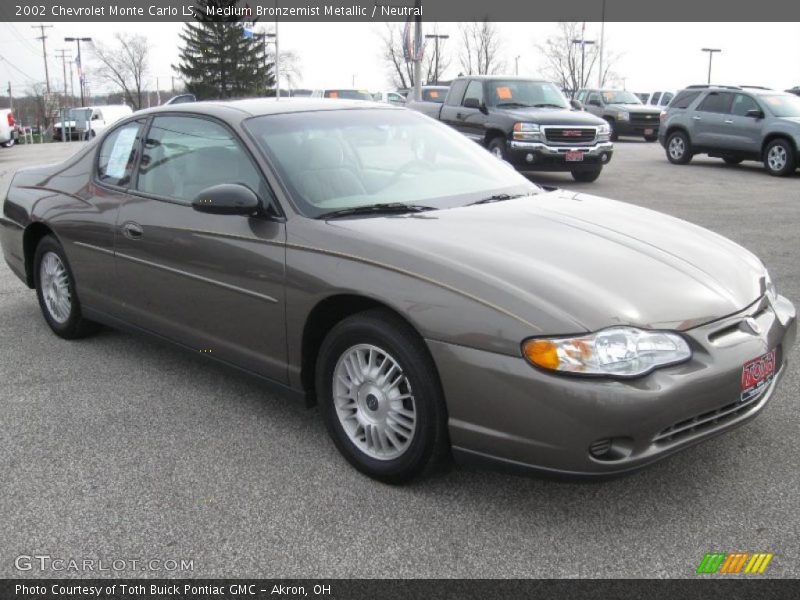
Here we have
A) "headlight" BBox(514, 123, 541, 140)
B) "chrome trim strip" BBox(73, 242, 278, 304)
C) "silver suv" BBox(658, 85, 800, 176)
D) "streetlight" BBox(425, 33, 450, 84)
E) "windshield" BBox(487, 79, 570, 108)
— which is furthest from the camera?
"streetlight" BBox(425, 33, 450, 84)

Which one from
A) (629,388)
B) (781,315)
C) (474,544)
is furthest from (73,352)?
(781,315)

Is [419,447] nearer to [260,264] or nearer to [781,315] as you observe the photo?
[260,264]

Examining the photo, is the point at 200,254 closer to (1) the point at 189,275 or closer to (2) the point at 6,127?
(1) the point at 189,275

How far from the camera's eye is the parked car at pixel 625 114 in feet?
89.0

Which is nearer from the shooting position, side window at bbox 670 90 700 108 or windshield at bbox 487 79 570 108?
windshield at bbox 487 79 570 108

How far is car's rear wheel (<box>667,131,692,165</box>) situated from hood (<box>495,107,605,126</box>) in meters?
4.75

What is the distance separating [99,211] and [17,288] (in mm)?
2794

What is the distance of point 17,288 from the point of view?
23.2 ft

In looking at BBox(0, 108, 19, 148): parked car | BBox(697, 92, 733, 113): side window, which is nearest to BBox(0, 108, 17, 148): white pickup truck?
BBox(0, 108, 19, 148): parked car

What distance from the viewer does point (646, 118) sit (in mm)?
27031

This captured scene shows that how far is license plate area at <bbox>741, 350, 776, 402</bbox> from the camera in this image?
10.0 ft

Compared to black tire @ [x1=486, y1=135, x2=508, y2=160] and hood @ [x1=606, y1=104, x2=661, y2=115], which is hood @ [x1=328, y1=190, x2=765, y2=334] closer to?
black tire @ [x1=486, y1=135, x2=508, y2=160]

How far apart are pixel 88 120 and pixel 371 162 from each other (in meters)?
41.9

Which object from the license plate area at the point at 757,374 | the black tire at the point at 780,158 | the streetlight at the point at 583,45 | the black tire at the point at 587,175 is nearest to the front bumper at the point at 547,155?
the black tire at the point at 587,175
